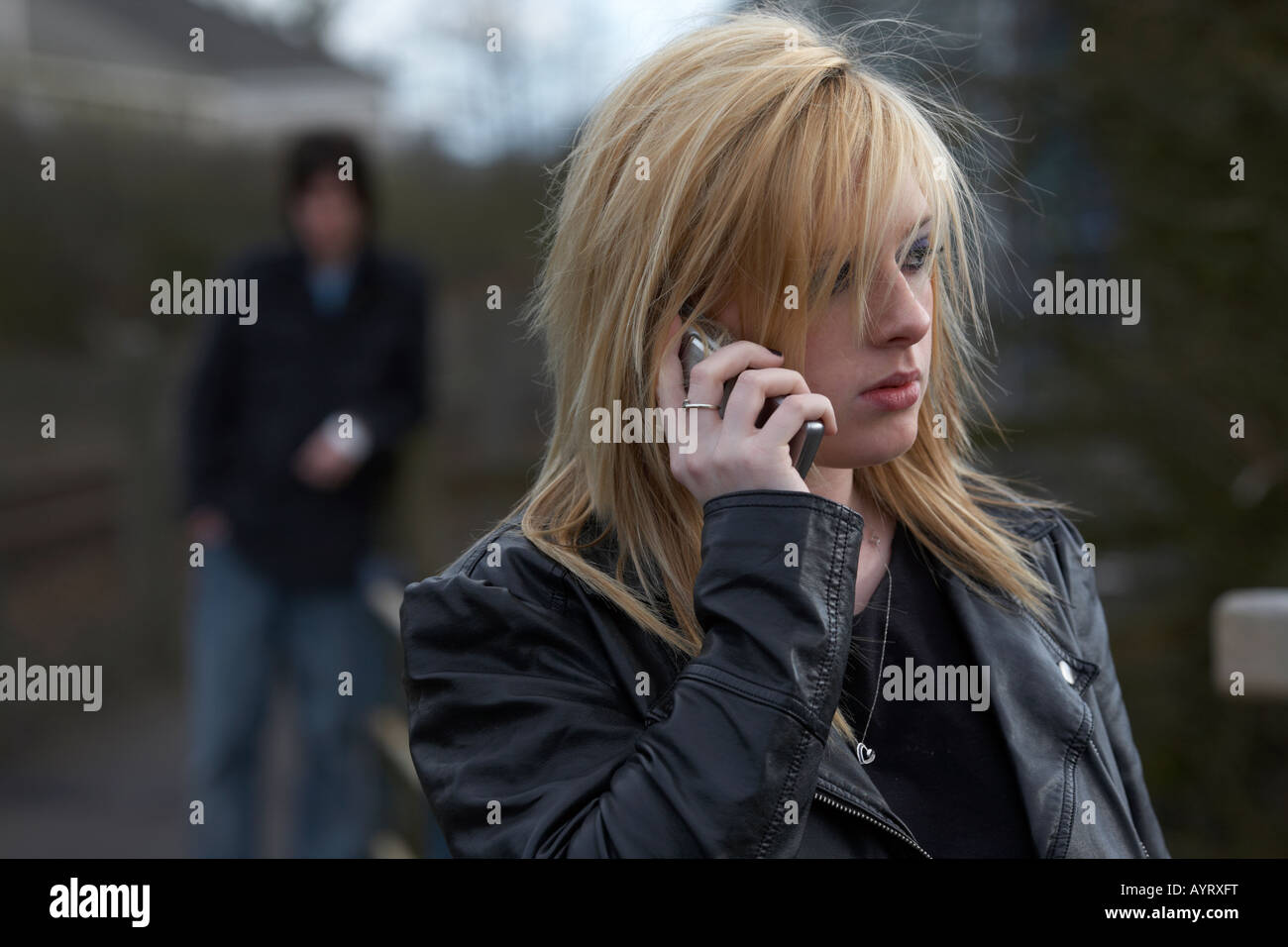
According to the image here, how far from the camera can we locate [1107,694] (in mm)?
1961

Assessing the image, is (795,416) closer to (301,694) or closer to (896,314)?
(896,314)

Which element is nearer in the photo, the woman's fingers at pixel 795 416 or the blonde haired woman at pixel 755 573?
the blonde haired woman at pixel 755 573

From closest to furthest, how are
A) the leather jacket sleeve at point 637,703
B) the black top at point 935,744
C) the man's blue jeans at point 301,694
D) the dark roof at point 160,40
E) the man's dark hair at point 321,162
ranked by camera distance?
1. the leather jacket sleeve at point 637,703
2. the black top at point 935,744
3. the man's blue jeans at point 301,694
4. the man's dark hair at point 321,162
5. the dark roof at point 160,40

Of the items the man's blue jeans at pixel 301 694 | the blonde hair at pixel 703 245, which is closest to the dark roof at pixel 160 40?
the man's blue jeans at pixel 301 694

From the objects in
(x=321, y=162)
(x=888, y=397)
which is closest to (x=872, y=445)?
(x=888, y=397)

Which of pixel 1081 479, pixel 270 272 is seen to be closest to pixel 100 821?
pixel 270 272

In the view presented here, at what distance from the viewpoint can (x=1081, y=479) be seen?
17.3 ft

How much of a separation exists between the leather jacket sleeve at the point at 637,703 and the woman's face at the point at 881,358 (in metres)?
0.18

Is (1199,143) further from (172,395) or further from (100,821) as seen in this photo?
(100,821)

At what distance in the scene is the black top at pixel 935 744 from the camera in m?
1.72

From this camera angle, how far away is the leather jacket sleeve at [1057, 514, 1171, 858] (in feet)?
6.34

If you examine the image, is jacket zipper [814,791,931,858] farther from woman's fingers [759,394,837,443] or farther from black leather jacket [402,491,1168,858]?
woman's fingers [759,394,837,443]

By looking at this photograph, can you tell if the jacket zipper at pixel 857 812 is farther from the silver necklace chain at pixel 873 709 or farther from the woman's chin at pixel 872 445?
the woman's chin at pixel 872 445

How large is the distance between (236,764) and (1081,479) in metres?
3.04
